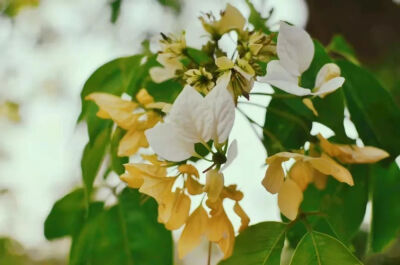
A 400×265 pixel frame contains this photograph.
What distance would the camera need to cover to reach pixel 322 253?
43 cm

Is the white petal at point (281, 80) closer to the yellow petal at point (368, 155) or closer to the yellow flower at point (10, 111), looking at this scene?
the yellow petal at point (368, 155)

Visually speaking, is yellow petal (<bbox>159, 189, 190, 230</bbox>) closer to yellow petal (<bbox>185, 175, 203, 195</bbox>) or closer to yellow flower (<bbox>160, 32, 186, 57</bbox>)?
yellow petal (<bbox>185, 175, 203, 195</bbox>)

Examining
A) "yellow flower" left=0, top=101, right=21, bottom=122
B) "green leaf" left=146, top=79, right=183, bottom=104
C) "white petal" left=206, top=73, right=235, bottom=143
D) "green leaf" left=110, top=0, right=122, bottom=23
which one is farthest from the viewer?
"yellow flower" left=0, top=101, right=21, bottom=122

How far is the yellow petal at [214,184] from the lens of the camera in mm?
414

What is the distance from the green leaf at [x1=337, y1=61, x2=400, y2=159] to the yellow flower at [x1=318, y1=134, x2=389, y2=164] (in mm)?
48

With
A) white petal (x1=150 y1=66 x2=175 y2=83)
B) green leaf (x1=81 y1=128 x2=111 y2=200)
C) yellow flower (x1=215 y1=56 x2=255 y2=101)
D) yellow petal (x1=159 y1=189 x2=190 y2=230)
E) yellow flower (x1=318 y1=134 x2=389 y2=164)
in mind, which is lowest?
green leaf (x1=81 y1=128 x2=111 y2=200)

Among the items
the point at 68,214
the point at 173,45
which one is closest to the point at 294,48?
the point at 173,45

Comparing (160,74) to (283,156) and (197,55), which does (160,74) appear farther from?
(283,156)

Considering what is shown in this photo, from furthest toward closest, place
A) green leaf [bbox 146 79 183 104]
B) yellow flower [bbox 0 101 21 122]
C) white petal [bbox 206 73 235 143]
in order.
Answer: yellow flower [bbox 0 101 21 122], green leaf [bbox 146 79 183 104], white petal [bbox 206 73 235 143]

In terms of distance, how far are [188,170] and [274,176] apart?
0.23 ft

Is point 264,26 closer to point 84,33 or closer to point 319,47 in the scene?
point 319,47

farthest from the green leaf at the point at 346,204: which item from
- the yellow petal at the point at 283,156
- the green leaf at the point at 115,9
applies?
the green leaf at the point at 115,9

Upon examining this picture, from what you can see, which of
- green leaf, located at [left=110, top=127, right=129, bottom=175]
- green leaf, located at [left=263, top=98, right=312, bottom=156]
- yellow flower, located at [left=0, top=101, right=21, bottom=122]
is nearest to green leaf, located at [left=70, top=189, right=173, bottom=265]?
green leaf, located at [left=110, top=127, right=129, bottom=175]

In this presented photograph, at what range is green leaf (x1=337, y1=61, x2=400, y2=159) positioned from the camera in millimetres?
550
